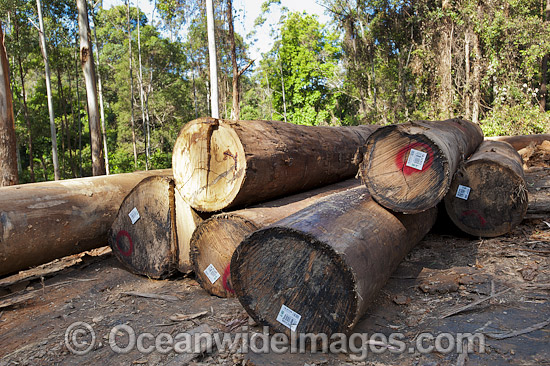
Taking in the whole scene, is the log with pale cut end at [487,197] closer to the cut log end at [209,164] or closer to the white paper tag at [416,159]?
the white paper tag at [416,159]

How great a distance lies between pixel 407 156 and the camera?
10.2ft

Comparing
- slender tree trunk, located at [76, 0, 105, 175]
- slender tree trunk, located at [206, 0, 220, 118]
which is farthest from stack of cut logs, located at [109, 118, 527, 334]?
slender tree trunk, located at [76, 0, 105, 175]

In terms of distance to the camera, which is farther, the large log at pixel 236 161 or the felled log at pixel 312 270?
the large log at pixel 236 161

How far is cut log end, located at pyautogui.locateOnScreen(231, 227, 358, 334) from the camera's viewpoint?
227 centimetres

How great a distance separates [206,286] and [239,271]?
1020 millimetres

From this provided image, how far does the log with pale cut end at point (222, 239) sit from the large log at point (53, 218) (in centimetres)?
146

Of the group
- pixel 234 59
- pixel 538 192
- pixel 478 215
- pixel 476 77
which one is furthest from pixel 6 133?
pixel 476 77

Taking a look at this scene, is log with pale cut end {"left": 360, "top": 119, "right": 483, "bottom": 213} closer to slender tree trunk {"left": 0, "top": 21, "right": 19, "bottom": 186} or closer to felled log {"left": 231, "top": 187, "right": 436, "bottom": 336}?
felled log {"left": 231, "top": 187, "right": 436, "bottom": 336}

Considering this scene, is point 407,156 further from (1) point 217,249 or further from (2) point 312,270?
(1) point 217,249

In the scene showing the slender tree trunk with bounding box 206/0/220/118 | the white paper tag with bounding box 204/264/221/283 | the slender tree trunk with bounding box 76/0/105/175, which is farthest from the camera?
the slender tree trunk with bounding box 76/0/105/175

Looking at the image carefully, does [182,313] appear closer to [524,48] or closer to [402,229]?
[402,229]

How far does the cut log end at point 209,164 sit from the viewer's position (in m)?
3.22

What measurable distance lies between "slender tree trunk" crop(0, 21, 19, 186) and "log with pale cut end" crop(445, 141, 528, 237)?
7.30 m

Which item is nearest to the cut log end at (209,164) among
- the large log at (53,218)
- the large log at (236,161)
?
the large log at (236,161)
